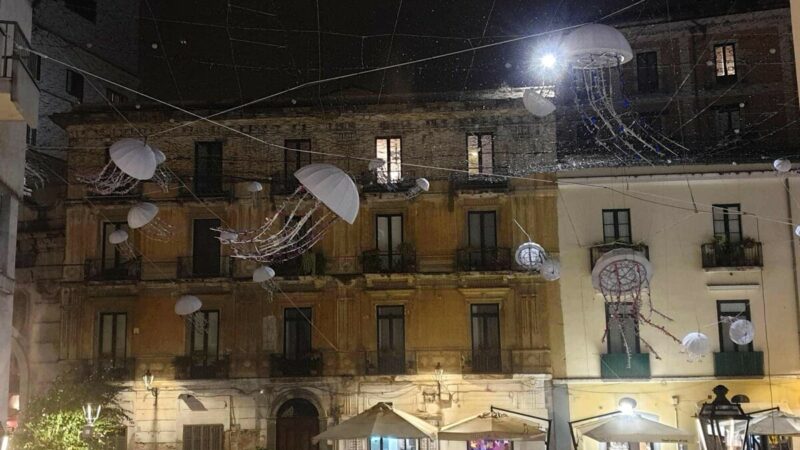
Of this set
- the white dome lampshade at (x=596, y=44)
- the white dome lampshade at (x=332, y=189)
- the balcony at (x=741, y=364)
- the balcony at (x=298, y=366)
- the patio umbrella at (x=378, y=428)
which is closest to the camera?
the white dome lampshade at (x=596, y=44)

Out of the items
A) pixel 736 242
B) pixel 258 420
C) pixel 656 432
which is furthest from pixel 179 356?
pixel 736 242

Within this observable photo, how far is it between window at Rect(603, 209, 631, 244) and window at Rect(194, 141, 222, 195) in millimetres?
10361

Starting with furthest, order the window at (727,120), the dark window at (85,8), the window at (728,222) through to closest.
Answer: the dark window at (85,8) → the window at (727,120) → the window at (728,222)

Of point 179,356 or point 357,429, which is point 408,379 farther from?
point 179,356

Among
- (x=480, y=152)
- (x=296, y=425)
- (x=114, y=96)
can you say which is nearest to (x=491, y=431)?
(x=296, y=425)

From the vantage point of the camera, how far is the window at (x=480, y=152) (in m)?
24.1

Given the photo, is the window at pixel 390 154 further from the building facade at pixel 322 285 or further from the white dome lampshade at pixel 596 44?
the white dome lampshade at pixel 596 44

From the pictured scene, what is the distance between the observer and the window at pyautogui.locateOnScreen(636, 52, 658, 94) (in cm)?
2617

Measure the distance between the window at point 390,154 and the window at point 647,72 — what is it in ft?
24.6

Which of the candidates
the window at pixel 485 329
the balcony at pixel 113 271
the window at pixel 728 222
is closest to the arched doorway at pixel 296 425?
the window at pixel 485 329

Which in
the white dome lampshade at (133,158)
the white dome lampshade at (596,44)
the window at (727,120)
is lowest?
the white dome lampshade at (133,158)

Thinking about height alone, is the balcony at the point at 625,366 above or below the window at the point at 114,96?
below

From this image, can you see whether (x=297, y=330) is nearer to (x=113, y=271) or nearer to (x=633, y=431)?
(x=113, y=271)

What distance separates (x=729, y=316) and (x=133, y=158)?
1578 centimetres
